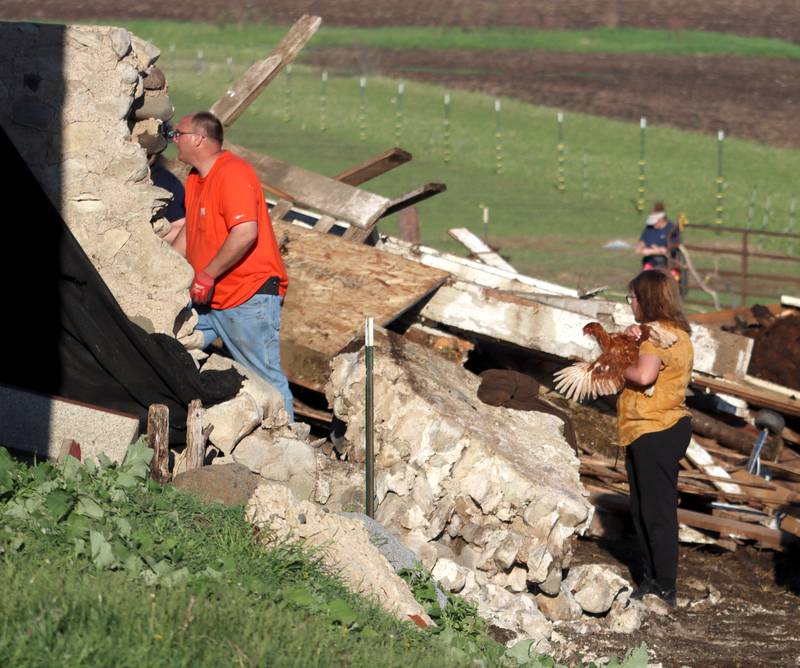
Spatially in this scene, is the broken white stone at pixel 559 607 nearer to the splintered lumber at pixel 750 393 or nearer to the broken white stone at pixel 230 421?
the broken white stone at pixel 230 421

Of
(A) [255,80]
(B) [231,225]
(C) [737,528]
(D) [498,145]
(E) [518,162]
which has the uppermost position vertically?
(A) [255,80]

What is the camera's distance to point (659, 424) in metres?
7.48

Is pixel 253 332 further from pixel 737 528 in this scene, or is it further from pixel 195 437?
pixel 737 528

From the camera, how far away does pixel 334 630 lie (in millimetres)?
5070

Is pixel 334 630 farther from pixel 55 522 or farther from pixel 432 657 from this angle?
pixel 55 522

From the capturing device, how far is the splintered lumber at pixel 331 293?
8.55 meters

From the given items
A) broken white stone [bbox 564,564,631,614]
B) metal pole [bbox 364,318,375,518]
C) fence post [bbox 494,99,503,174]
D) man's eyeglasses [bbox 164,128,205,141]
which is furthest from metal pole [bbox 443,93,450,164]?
metal pole [bbox 364,318,375,518]

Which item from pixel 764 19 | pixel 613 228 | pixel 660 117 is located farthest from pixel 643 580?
pixel 764 19

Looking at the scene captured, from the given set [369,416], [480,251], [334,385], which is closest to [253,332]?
[334,385]

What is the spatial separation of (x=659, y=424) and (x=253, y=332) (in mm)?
2261

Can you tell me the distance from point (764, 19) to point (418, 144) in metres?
28.9

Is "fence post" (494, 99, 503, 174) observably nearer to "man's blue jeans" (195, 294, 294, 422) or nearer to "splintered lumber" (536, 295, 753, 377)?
"splintered lumber" (536, 295, 753, 377)

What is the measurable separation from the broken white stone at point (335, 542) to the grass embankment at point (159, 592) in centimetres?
11

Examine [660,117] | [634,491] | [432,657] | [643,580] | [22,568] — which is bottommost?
[660,117]
